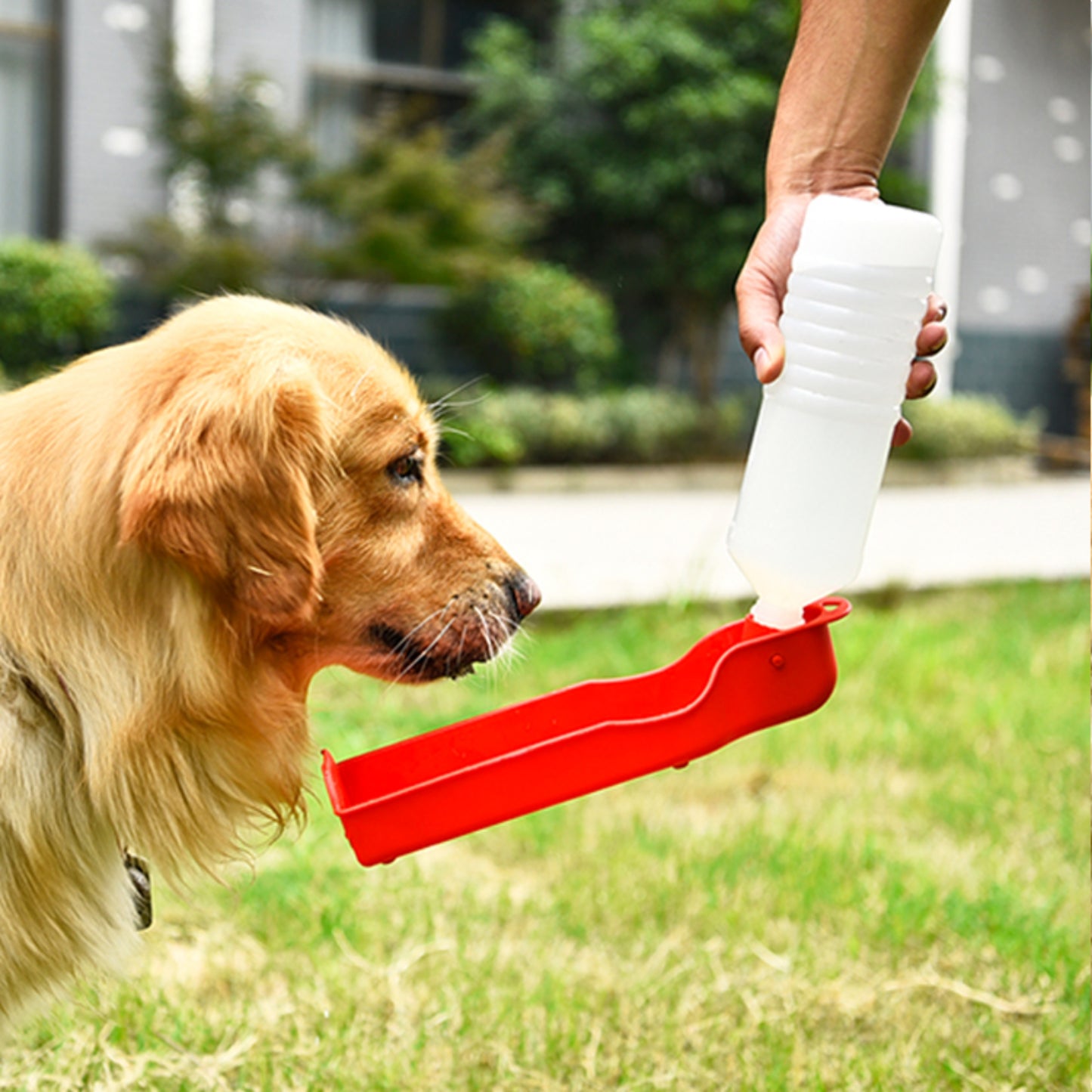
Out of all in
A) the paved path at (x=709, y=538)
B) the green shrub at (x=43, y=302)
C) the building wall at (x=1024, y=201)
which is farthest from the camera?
the building wall at (x=1024, y=201)

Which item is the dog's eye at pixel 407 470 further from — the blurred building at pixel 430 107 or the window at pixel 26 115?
the window at pixel 26 115

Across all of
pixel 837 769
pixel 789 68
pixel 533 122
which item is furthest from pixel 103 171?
pixel 789 68

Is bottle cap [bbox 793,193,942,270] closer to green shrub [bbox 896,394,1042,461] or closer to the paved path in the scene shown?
the paved path

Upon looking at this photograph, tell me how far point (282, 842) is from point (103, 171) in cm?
859

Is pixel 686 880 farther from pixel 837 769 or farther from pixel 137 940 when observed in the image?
pixel 137 940

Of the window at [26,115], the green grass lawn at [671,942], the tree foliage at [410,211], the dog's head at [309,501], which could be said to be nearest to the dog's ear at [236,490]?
the dog's head at [309,501]

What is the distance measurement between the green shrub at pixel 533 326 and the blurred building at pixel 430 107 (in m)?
1.99

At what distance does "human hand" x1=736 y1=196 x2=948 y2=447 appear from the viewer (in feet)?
6.72

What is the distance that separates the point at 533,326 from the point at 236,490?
31.8 ft

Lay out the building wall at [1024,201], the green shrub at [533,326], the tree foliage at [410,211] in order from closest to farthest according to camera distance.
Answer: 1. the tree foliage at [410,211]
2. the green shrub at [533,326]
3. the building wall at [1024,201]

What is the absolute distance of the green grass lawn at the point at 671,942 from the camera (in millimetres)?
2445

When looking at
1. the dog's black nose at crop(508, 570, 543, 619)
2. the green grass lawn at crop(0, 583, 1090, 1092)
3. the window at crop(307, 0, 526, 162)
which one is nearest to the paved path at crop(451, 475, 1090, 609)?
the green grass lawn at crop(0, 583, 1090, 1092)

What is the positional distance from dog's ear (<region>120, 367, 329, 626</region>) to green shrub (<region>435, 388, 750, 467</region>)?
8.13 metres

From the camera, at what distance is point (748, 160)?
40.2 ft
